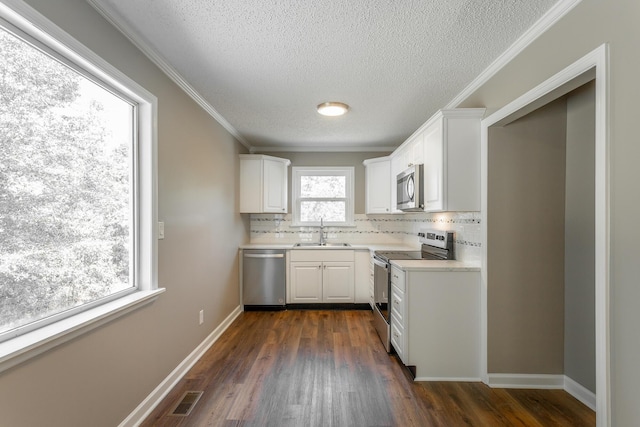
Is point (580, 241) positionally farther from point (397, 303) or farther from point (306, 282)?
point (306, 282)

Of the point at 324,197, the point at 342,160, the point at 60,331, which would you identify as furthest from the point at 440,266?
the point at 342,160

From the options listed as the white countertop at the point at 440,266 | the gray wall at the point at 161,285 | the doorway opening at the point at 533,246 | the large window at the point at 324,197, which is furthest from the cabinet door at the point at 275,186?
the doorway opening at the point at 533,246

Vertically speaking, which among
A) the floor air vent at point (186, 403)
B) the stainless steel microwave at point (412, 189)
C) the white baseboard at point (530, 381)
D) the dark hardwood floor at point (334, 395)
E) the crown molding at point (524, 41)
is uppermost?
the crown molding at point (524, 41)

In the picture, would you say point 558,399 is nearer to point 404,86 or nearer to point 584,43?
point 584,43

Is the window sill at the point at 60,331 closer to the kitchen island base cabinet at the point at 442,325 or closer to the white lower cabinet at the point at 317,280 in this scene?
the kitchen island base cabinet at the point at 442,325

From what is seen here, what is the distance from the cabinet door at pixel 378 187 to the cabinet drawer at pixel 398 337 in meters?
1.84

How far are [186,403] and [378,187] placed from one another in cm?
337

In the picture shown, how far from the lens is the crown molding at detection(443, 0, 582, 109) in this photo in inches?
62.8

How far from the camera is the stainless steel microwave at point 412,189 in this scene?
2895 millimetres

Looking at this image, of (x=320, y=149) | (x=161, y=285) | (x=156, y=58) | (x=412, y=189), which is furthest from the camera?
(x=320, y=149)

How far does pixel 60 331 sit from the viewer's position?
4.32ft

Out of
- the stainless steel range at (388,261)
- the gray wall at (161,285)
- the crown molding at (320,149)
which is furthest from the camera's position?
the crown molding at (320,149)

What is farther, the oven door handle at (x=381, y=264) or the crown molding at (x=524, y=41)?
the oven door handle at (x=381, y=264)

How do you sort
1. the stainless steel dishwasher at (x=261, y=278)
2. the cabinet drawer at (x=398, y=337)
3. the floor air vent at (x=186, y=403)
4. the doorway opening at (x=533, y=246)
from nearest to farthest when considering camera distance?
the floor air vent at (x=186, y=403), the doorway opening at (x=533, y=246), the cabinet drawer at (x=398, y=337), the stainless steel dishwasher at (x=261, y=278)
